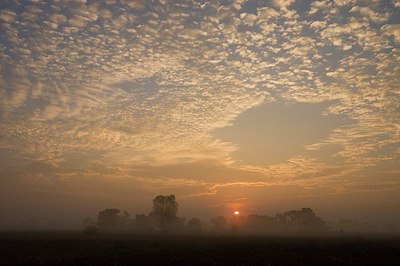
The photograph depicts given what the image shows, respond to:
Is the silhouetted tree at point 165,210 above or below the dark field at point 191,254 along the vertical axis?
above

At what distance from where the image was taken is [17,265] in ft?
90.5

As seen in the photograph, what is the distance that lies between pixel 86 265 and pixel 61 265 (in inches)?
84.8

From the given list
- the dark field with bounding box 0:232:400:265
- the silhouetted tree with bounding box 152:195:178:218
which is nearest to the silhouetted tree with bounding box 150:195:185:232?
the silhouetted tree with bounding box 152:195:178:218

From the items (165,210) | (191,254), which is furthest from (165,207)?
(191,254)

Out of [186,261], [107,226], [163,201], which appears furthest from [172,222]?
[186,261]

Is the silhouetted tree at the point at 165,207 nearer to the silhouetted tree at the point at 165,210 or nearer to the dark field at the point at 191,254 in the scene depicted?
the silhouetted tree at the point at 165,210

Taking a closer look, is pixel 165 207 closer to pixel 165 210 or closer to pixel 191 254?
pixel 165 210

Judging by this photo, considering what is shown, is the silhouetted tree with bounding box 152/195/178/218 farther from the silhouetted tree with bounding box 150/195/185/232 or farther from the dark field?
the dark field

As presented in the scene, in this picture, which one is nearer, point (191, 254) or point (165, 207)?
point (191, 254)

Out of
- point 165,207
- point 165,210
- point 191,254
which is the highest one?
point 165,207

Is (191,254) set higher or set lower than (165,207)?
lower

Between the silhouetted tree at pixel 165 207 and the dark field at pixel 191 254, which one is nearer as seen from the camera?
the dark field at pixel 191 254

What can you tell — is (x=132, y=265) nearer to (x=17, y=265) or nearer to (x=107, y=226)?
(x=17, y=265)

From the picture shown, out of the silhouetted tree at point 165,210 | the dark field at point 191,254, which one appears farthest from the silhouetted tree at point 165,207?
the dark field at point 191,254
